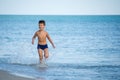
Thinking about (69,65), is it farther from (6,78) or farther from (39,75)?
(6,78)

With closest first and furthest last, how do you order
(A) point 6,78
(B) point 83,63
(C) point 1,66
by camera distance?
(A) point 6,78, (C) point 1,66, (B) point 83,63

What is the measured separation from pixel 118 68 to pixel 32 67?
229 cm

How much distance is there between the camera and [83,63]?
346 inches

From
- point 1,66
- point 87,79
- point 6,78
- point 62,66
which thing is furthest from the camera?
point 62,66

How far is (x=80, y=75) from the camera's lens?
695 cm

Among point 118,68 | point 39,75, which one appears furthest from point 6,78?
point 118,68

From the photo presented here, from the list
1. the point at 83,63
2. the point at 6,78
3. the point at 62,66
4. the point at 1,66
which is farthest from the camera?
the point at 83,63

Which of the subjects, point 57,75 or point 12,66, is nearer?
point 57,75

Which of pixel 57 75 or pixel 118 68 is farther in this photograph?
pixel 118 68

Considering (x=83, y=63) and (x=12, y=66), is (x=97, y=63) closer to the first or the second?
(x=83, y=63)

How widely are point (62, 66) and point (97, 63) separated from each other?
1.24 m

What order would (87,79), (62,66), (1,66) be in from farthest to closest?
(62,66), (1,66), (87,79)

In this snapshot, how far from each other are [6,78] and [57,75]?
5.15 feet

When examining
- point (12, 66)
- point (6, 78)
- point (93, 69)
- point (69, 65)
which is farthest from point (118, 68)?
point (6, 78)
